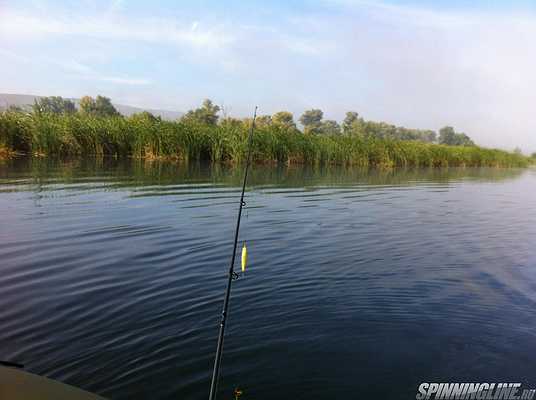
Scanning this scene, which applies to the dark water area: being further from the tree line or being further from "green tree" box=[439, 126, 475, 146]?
"green tree" box=[439, 126, 475, 146]

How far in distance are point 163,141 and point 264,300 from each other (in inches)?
881

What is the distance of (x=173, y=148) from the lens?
26797 millimetres

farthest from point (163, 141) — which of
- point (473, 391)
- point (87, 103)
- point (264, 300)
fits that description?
point (87, 103)

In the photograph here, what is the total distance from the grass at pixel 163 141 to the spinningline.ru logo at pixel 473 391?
2394 cm

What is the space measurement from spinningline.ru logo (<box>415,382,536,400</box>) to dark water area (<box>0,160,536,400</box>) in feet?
0.26

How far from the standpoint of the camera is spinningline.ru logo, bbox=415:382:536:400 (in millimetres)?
3787

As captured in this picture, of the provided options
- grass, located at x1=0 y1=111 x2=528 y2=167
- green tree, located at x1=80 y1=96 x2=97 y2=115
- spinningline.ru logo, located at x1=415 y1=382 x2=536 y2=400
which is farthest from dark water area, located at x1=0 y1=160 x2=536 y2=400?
green tree, located at x1=80 y1=96 x2=97 y2=115

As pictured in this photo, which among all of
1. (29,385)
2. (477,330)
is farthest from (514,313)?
(29,385)

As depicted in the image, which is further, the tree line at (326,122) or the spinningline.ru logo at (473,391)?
the tree line at (326,122)

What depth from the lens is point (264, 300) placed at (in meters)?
5.57

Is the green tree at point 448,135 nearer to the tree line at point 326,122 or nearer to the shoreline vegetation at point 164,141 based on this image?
the tree line at point 326,122

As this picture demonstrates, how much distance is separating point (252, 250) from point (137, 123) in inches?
839

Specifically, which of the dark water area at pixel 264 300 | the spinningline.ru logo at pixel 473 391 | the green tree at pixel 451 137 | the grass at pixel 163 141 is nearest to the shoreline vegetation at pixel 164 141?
the grass at pixel 163 141

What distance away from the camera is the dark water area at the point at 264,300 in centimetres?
396
